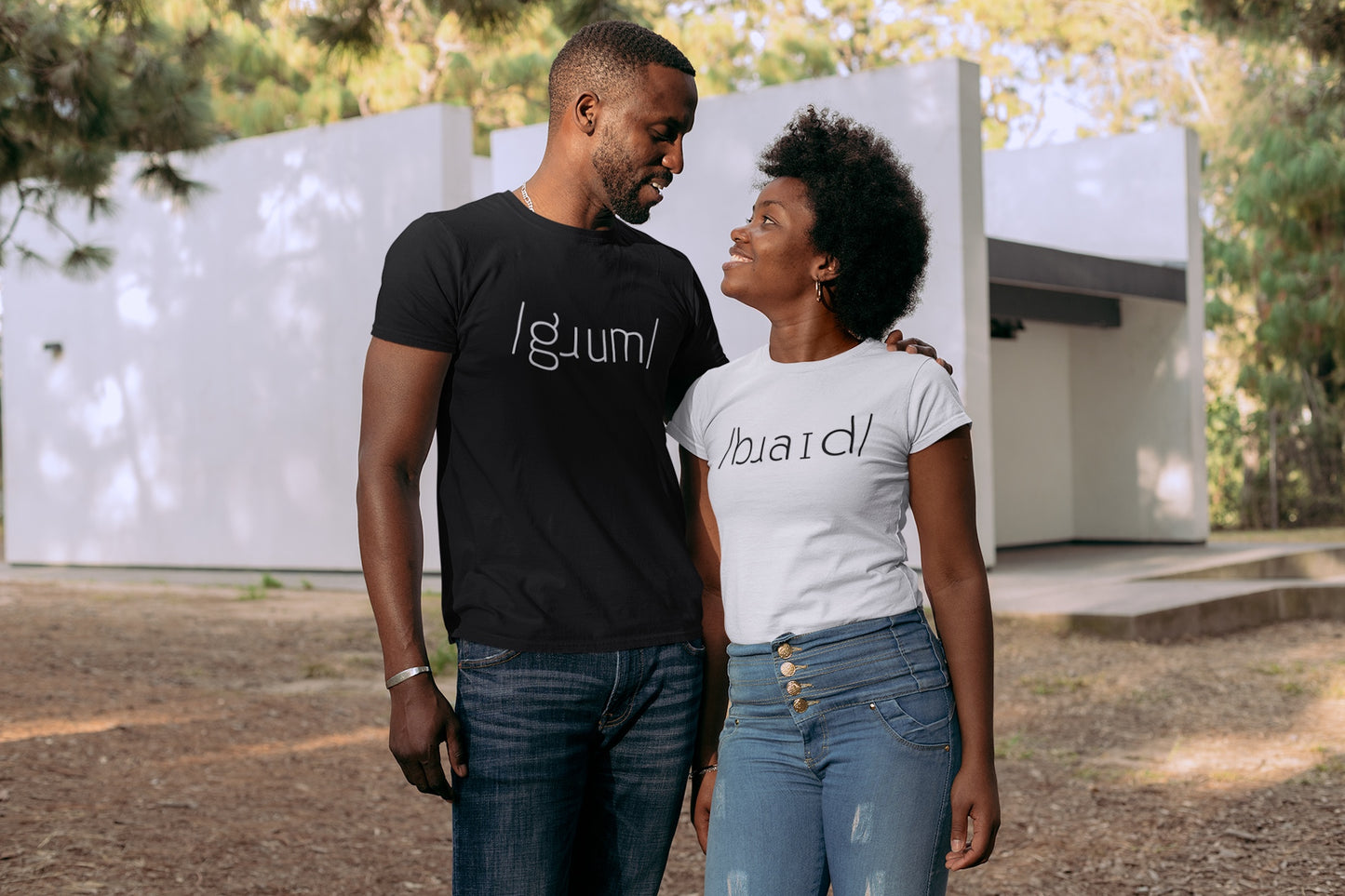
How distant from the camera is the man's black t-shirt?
206 centimetres

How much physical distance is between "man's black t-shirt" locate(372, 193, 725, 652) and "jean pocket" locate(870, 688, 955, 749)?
0.35 meters

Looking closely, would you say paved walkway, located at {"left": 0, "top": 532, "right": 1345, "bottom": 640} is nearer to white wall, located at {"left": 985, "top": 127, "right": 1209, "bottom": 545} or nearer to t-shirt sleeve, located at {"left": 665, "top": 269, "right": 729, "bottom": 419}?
white wall, located at {"left": 985, "top": 127, "right": 1209, "bottom": 545}

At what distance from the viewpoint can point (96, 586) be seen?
1311cm

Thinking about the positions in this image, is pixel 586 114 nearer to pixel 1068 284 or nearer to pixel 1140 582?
pixel 1140 582

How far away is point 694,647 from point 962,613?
420 mm

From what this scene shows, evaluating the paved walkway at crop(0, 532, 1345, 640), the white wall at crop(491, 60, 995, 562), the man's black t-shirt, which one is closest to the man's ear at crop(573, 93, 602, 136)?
the man's black t-shirt

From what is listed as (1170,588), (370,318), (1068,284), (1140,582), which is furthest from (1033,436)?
(370,318)

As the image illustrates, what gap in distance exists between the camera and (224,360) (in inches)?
567

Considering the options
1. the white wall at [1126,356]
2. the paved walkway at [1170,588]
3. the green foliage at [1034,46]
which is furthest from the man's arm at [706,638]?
the green foliage at [1034,46]

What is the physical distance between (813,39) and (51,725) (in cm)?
2090

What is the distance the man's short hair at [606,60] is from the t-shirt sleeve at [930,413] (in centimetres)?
64

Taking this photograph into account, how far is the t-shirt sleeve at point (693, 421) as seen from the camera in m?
2.29

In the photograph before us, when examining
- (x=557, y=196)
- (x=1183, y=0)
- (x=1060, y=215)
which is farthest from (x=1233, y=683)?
(x=1183, y=0)

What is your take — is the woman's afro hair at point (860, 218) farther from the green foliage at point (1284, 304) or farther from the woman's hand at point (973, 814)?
the green foliage at point (1284, 304)
